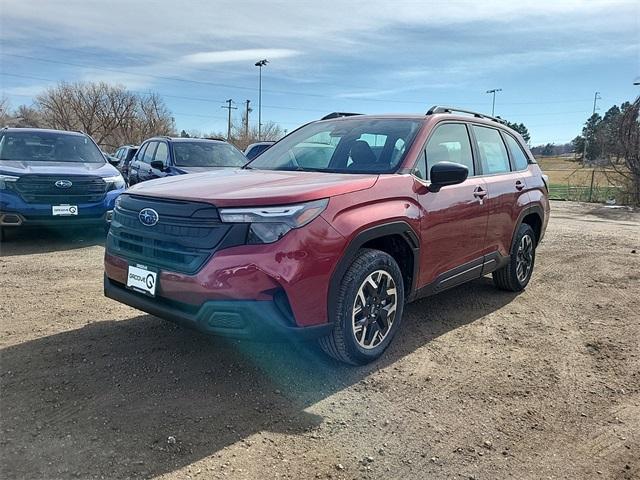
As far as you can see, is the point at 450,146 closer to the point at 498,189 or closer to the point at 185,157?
the point at 498,189

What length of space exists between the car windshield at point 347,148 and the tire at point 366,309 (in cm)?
76

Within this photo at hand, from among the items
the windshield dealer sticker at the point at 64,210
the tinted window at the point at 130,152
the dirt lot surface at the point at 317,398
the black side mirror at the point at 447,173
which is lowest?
the dirt lot surface at the point at 317,398

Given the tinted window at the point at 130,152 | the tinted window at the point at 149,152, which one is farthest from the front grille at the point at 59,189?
the tinted window at the point at 130,152

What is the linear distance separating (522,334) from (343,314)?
2002 millimetres

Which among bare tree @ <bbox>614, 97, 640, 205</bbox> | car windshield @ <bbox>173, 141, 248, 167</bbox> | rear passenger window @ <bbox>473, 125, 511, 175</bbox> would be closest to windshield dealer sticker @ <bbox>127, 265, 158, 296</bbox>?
rear passenger window @ <bbox>473, 125, 511, 175</bbox>

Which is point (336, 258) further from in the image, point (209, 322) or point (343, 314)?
point (209, 322)

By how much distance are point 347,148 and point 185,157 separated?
20.4 ft

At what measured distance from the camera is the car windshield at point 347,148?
12.9 feet

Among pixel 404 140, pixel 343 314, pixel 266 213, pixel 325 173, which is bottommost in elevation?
pixel 343 314

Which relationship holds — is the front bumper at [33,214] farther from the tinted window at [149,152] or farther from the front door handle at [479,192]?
the front door handle at [479,192]

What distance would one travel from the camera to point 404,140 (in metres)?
4.01

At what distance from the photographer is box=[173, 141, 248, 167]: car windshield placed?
9633mm

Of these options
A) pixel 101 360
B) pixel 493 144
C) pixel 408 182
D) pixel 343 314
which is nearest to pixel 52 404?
pixel 101 360

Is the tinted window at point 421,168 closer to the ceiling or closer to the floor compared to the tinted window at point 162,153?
closer to the floor
